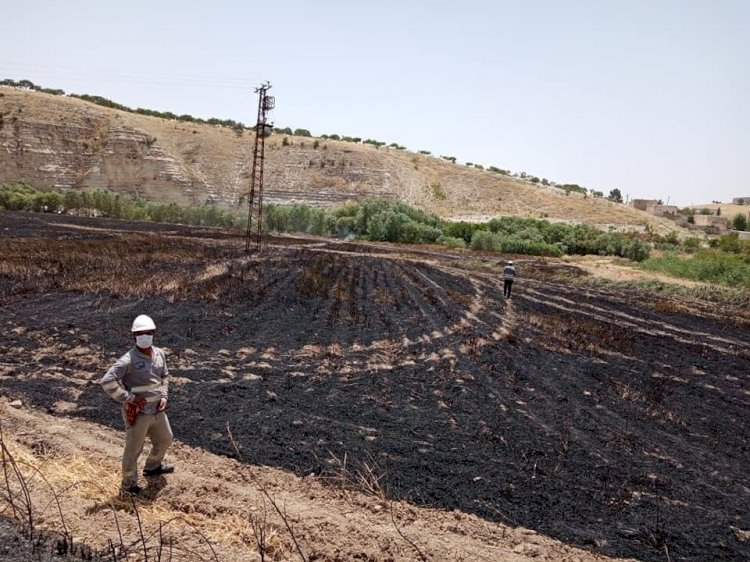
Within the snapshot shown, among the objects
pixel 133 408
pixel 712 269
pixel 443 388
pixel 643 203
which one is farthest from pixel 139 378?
pixel 643 203

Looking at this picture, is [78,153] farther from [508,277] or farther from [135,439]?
[135,439]

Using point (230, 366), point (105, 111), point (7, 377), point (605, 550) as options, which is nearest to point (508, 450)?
point (605, 550)

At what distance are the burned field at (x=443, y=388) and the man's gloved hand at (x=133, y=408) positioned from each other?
1.66 metres

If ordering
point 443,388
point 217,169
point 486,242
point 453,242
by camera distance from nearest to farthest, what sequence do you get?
point 443,388
point 486,242
point 453,242
point 217,169

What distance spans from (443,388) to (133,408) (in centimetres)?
573

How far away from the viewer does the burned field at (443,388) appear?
6402 millimetres

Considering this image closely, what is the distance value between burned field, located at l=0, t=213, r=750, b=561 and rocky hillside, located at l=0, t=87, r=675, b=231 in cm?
4948

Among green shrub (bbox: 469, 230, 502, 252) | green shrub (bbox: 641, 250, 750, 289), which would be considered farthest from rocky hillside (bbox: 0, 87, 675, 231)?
green shrub (bbox: 641, 250, 750, 289)

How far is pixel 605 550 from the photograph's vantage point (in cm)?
543

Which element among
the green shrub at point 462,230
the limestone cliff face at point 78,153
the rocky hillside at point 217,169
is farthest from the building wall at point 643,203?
the limestone cliff face at point 78,153

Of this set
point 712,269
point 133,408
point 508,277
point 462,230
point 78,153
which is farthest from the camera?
point 78,153

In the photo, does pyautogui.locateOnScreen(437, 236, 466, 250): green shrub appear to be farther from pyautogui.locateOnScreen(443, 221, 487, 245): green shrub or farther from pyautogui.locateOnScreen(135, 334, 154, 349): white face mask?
pyautogui.locateOnScreen(135, 334, 154, 349): white face mask

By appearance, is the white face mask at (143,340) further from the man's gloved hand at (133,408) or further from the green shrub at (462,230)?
the green shrub at (462,230)

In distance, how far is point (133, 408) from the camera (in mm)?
5605
